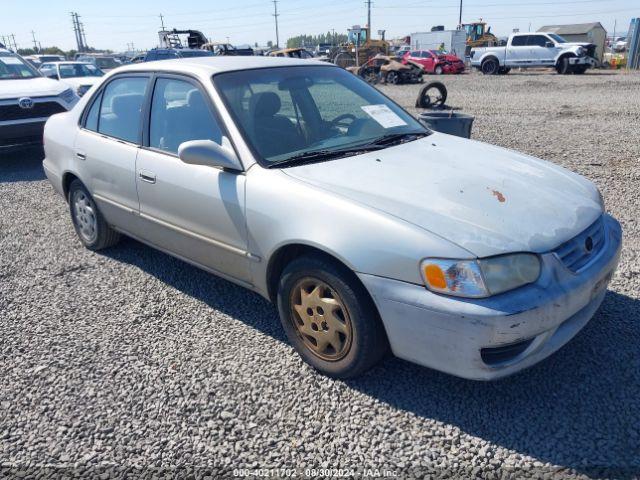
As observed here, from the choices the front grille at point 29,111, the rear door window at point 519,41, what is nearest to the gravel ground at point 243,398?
the front grille at point 29,111

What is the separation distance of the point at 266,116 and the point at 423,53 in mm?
28087

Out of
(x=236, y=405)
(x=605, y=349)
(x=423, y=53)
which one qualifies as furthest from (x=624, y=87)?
(x=236, y=405)

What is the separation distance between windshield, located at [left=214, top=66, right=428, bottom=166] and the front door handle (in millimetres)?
776

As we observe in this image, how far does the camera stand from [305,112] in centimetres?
353

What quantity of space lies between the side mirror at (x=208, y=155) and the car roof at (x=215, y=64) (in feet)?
2.16

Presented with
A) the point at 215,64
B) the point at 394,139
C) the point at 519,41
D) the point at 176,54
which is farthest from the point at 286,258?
the point at 519,41

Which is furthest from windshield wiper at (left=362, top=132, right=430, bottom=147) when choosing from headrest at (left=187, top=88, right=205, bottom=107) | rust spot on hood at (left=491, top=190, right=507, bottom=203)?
headrest at (left=187, top=88, right=205, bottom=107)

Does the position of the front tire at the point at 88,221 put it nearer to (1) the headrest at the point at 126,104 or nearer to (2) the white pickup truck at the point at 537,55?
(1) the headrest at the point at 126,104

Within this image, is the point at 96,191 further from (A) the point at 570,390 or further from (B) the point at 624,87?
(B) the point at 624,87

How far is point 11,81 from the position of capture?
832cm

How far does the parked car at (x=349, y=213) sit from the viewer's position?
7.58 feet

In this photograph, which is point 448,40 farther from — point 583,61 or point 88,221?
point 88,221

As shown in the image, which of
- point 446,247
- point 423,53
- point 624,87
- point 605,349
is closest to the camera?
point 446,247

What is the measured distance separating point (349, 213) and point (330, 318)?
0.59 m
